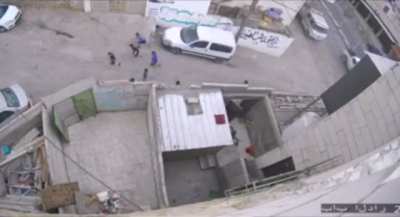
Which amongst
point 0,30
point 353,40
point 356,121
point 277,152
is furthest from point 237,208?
point 353,40

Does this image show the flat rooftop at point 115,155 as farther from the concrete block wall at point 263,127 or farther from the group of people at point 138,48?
Result: the concrete block wall at point 263,127

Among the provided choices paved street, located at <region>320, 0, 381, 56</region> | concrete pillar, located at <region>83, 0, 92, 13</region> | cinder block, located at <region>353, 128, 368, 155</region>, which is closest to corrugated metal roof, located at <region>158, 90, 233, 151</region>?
cinder block, located at <region>353, 128, 368, 155</region>

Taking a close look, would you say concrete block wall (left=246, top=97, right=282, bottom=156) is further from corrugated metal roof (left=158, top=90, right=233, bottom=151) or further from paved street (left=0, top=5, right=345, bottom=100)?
paved street (left=0, top=5, right=345, bottom=100)

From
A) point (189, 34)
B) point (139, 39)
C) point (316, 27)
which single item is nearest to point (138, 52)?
point (139, 39)

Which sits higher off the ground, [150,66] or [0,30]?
[0,30]

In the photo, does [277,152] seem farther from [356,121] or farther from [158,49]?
[158,49]
